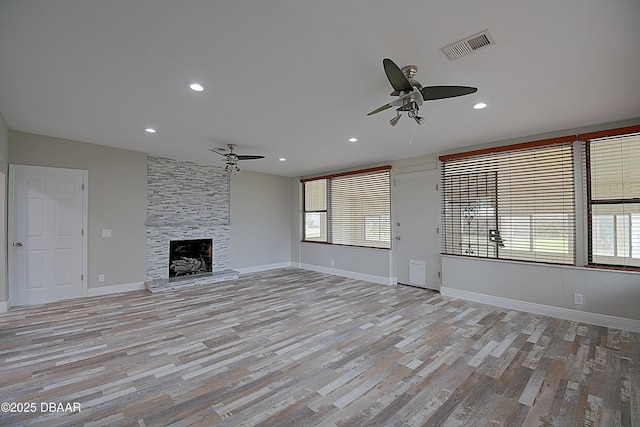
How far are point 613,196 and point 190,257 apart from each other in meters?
7.34

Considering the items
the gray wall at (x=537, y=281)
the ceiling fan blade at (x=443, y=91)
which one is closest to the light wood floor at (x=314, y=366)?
the gray wall at (x=537, y=281)

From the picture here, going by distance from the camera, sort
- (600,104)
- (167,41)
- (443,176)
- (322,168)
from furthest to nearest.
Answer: (322,168)
(443,176)
(600,104)
(167,41)

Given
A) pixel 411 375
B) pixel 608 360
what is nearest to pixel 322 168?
pixel 411 375

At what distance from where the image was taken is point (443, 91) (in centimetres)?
229

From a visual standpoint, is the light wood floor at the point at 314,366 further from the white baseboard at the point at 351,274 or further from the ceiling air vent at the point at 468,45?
the ceiling air vent at the point at 468,45

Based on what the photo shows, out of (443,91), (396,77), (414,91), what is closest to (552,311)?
(443,91)

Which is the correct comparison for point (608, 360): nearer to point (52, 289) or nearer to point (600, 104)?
point (600, 104)

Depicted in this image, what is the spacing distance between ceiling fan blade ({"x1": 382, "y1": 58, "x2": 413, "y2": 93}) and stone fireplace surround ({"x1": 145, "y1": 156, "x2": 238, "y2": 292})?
5248 millimetres

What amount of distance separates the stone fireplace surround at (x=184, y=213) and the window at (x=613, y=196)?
6.32 metres

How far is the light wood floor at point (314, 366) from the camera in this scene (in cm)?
202

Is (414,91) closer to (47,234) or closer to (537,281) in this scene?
(537,281)

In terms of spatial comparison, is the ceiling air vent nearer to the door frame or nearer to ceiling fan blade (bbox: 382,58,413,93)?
ceiling fan blade (bbox: 382,58,413,93)

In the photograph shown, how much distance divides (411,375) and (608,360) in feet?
6.54

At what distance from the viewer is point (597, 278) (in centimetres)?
371
